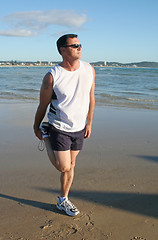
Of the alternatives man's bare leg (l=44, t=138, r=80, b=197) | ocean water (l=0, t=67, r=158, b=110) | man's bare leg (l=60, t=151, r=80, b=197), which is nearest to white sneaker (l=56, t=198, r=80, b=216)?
man's bare leg (l=60, t=151, r=80, b=197)

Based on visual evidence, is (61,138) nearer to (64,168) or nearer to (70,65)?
(64,168)

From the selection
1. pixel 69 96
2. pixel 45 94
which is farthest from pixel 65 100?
pixel 45 94

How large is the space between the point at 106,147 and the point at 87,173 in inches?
51.5

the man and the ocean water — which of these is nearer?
the man

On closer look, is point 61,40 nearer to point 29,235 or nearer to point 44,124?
point 44,124

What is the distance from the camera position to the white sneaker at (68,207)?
2961mm

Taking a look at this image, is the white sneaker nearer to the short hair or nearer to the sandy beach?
the sandy beach

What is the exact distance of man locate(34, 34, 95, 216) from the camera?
2600 millimetres

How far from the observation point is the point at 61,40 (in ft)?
8.75

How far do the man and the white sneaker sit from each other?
1.46 ft

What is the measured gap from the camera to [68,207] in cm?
300

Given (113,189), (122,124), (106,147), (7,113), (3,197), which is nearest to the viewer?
(3,197)

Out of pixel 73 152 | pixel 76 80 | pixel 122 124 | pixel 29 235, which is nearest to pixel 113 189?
pixel 73 152

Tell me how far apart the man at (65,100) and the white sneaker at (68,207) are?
0.44 metres
